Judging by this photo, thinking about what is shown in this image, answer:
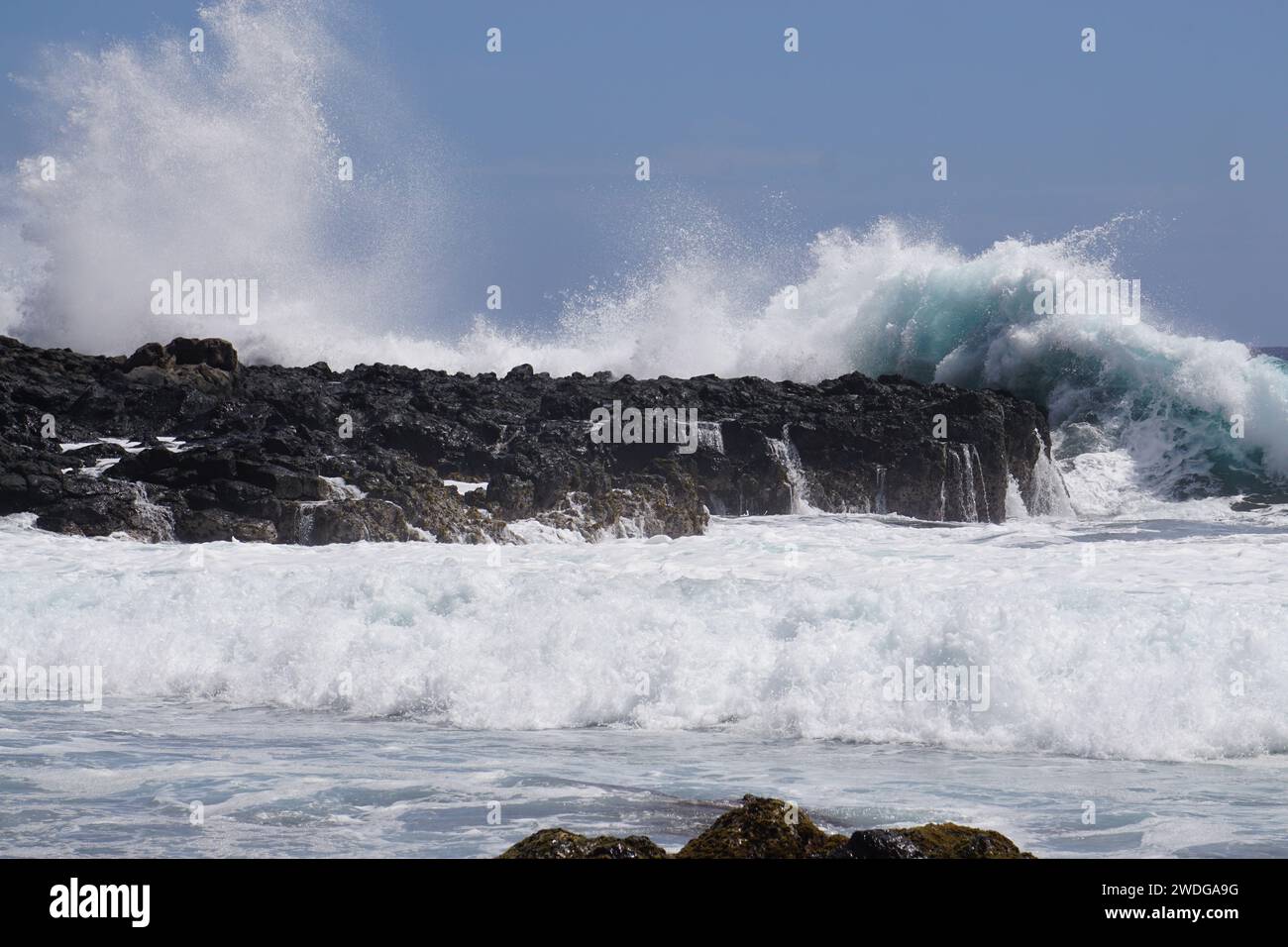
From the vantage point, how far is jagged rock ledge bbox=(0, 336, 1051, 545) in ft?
60.0

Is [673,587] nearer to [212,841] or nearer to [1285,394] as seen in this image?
[212,841]

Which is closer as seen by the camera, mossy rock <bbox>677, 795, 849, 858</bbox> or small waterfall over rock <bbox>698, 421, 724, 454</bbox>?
mossy rock <bbox>677, 795, 849, 858</bbox>

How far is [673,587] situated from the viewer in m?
12.5

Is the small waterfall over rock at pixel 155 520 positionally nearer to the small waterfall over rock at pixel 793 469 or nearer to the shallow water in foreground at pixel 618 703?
the shallow water in foreground at pixel 618 703

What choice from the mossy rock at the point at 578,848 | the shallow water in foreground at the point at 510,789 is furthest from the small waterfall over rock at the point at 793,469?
the mossy rock at the point at 578,848

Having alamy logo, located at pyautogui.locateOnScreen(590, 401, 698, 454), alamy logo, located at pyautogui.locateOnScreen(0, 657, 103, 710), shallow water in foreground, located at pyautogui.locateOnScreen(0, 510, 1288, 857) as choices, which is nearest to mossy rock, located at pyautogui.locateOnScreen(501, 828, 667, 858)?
shallow water in foreground, located at pyautogui.locateOnScreen(0, 510, 1288, 857)

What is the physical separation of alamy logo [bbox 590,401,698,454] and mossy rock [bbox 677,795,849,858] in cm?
1759

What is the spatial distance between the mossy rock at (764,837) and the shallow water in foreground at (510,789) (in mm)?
1110

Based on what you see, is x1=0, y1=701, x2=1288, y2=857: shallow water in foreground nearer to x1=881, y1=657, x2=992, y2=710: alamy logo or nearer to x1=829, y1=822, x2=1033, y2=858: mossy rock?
x1=881, y1=657, x2=992, y2=710: alamy logo

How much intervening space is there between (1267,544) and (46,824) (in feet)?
52.0

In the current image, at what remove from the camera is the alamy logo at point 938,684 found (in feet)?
32.9
